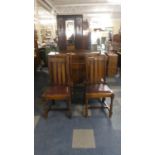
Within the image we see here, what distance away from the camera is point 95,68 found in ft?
10.7

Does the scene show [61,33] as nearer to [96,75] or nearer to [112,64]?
[112,64]

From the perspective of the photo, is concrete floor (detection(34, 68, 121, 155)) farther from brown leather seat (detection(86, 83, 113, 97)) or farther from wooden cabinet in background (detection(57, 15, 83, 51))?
wooden cabinet in background (detection(57, 15, 83, 51))

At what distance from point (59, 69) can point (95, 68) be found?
0.60 m

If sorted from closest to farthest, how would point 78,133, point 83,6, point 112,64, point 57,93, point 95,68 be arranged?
point 78,133
point 57,93
point 95,68
point 112,64
point 83,6

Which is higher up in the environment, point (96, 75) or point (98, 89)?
point (96, 75)

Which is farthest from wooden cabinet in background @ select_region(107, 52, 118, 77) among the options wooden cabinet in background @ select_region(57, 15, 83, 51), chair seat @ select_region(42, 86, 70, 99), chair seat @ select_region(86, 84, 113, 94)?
chair seat @ select_region(42, 86, 70, 99)

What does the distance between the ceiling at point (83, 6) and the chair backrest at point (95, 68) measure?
4.55 m

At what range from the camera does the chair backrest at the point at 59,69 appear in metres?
3.22

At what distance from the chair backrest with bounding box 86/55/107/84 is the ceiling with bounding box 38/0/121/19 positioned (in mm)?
4555

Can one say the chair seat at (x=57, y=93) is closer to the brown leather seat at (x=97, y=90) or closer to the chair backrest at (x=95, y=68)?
the brown leather seat at (x=97, y=90)

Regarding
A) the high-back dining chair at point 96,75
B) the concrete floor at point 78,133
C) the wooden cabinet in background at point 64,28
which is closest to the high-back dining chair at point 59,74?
the concrete floor at point 78,133

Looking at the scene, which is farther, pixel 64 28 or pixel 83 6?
pixel 83 6

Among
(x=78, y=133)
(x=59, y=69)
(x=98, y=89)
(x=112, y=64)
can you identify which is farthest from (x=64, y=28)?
(x=78, y=133)
